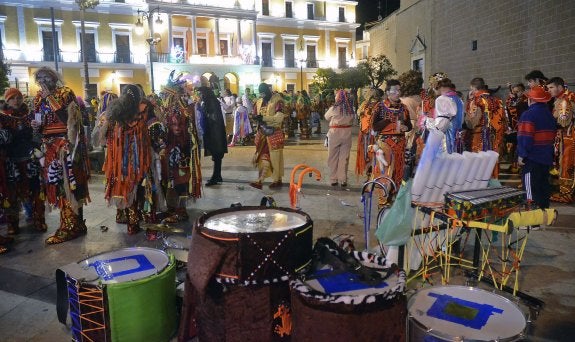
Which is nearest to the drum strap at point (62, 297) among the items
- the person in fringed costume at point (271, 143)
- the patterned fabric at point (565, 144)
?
the person in fringed costume at point (271, 143)

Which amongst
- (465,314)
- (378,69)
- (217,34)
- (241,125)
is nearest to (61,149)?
(465,314)

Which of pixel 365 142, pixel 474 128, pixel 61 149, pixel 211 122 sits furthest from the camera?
pixel 211 122

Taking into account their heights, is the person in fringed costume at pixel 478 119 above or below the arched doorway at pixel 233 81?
below

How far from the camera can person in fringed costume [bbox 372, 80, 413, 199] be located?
6.04 metres

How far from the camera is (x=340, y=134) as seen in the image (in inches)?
301

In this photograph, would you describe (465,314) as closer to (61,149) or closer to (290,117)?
(61,149)

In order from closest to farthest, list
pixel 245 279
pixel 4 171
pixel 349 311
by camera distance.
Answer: pixel 349 311, pixel 245 279, pixel 4 171

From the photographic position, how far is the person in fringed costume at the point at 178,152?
18.8 feet

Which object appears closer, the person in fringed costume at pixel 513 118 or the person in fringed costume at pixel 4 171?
the person in fringed costume at pixel 4 171

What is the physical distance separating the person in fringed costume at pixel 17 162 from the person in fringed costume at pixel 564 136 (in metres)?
7.38

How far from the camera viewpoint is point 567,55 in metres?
9.41

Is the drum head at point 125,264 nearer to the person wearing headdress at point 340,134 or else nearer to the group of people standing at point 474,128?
the group of people standing at point 474,128

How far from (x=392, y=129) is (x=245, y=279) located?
4.27 meters

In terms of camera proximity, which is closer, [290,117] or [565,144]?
[565,144]
